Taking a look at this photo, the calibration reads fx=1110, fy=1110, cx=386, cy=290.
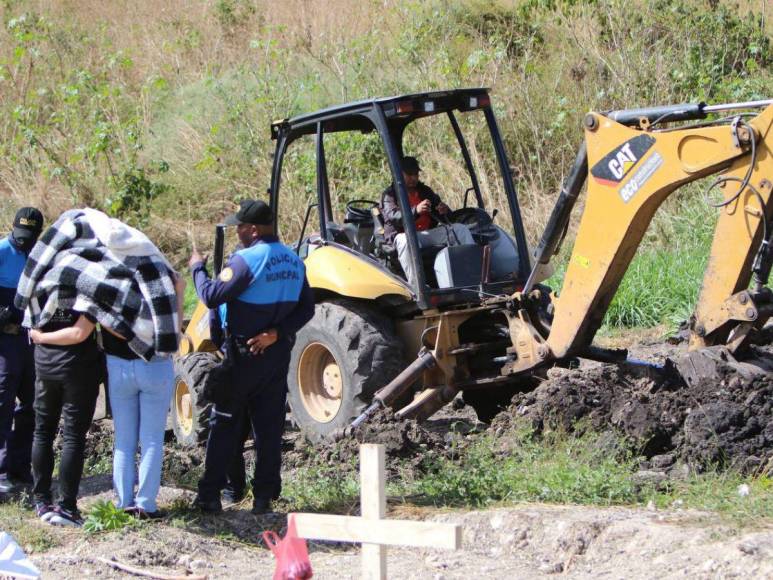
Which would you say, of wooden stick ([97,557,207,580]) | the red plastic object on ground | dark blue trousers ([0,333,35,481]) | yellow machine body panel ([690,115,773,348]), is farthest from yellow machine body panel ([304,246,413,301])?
the red plastic object on ground

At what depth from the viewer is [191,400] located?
874 centimetres

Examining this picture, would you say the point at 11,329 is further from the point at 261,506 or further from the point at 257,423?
the point at 261,506

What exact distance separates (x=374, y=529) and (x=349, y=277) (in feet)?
13.8

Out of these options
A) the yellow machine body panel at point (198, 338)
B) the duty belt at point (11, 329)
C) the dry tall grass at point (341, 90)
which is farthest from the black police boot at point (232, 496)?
the dry tall grass at point (341, 90)

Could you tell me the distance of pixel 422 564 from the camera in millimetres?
5656

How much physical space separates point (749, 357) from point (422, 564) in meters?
2.88

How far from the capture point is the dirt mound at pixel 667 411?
6391mm

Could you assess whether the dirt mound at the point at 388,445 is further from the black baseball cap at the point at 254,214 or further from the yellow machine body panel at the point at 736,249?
the yellow machine body panel at the point at 736,249

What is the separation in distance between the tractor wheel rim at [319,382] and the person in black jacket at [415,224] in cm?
98

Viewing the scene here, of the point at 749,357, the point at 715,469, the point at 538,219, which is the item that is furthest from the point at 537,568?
the point at 538,219

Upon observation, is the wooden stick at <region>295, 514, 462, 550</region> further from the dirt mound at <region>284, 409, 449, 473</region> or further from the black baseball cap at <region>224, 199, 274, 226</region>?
the dirt mound at <region>284, 409, 449, 473</region>

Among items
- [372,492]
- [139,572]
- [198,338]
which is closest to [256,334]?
[139,572]

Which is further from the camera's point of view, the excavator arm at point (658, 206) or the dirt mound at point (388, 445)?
the dirt mound at point (388, 445)

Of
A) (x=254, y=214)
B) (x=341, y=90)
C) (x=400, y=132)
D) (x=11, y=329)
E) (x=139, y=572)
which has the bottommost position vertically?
(x=139, y=572)
